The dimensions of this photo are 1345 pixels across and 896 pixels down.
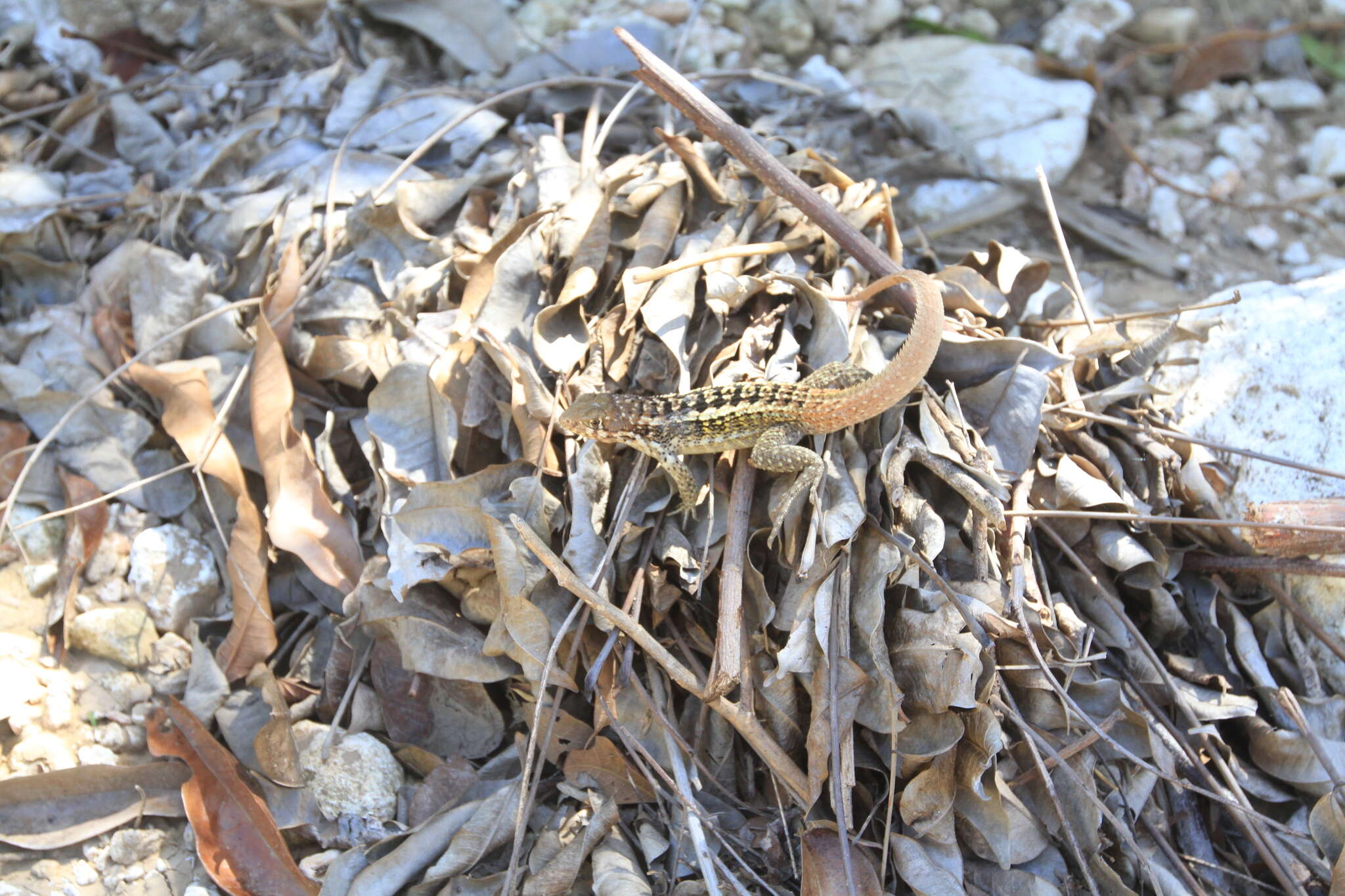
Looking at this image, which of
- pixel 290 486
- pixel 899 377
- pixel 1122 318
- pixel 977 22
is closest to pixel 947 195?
pixel 1122 318

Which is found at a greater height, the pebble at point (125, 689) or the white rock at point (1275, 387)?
the white rock at point (1275, 387)

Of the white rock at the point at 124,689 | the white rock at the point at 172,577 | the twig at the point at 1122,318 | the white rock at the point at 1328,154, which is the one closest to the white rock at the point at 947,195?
the twig at the point at 1122,318

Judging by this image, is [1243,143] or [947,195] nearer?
[947,195]

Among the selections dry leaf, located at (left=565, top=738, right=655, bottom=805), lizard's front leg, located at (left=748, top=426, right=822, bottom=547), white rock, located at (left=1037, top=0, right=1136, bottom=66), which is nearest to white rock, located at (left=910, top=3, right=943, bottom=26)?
white rock, located at (left=1037, top=0, right=1136, bottom=66)

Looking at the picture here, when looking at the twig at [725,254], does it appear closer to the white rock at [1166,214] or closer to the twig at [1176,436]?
the twig at [1176,436]

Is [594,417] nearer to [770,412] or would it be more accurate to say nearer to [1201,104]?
[770,412]

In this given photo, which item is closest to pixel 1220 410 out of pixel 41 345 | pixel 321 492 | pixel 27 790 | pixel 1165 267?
pixel 1165 267

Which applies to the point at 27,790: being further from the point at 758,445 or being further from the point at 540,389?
the point at 758,445
